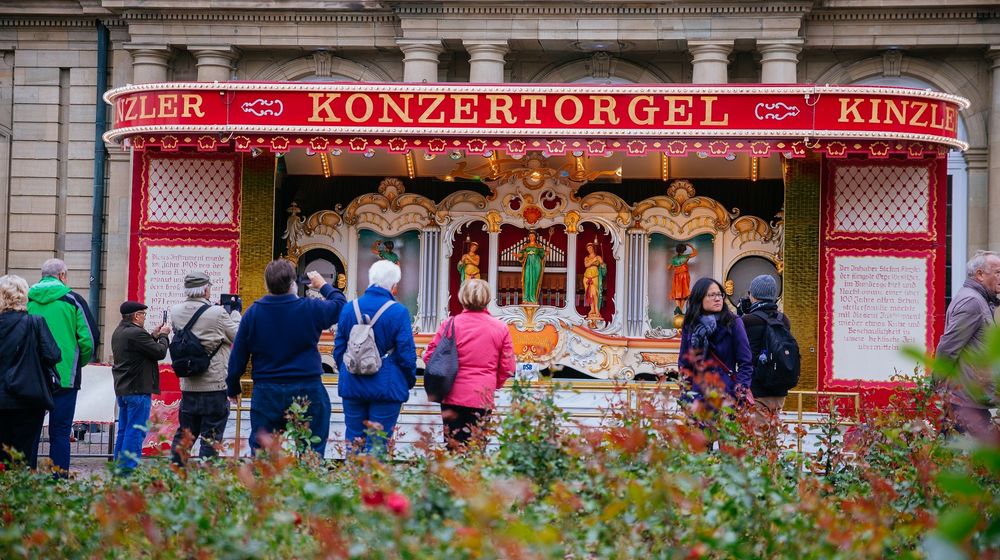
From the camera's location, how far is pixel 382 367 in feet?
30.1

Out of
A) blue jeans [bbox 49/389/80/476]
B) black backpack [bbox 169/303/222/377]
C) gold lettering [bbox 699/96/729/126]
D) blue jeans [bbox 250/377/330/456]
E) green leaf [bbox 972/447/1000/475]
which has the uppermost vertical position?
gold lettering [bbox 699/96/729/126]

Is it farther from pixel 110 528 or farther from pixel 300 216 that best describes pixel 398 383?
pixel 300 216

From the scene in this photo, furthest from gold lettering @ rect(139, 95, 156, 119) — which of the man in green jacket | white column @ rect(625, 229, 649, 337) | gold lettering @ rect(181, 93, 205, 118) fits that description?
white column @ rect(625, 229, 649, 337)

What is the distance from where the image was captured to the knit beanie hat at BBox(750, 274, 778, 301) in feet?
33.9

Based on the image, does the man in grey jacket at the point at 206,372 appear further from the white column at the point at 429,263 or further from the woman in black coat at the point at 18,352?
the white column at the point at 429,263

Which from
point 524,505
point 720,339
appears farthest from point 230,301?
point 524,505

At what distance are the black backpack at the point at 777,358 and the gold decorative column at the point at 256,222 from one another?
274 inches

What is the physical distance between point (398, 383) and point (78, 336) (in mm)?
2803

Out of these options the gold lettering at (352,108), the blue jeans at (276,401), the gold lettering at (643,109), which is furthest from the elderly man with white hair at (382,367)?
the gold lettering at (643,109)

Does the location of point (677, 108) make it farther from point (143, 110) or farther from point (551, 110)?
point (143, 110)

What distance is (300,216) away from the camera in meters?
16.4

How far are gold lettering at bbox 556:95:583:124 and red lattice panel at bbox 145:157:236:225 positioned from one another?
395 centimetres

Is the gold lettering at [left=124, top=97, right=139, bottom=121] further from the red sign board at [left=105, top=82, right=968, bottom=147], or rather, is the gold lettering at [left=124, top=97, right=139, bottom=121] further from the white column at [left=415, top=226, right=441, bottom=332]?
the white column at [left=415, top=226, right=441, bottom=332]

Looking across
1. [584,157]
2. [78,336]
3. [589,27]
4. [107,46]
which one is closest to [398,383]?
[78,336]
